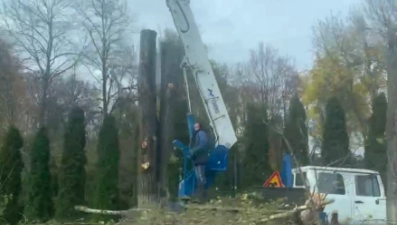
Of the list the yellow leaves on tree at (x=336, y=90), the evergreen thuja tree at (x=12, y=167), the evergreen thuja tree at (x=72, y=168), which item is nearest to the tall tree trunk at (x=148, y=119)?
the evergreen thuja tree at (x=72, y=168)

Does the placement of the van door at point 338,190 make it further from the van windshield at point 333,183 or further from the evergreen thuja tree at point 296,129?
Answer: the evergreen thuja tree at point 296,129

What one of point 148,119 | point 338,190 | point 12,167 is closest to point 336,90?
point 12,167

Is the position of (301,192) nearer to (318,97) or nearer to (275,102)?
(318,97)

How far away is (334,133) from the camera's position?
17016 mm

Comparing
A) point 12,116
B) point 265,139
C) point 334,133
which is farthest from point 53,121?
point 334,133

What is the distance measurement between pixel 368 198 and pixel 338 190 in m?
0.62

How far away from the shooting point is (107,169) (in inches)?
612

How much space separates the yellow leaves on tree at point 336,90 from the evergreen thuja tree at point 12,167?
12485 millimetres

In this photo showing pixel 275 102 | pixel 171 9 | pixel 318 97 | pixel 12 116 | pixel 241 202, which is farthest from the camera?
pixel 275 102

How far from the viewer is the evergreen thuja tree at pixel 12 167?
1495 cm

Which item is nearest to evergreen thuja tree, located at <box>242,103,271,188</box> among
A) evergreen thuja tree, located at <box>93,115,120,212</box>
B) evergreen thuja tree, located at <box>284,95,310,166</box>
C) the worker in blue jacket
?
evergreen thuja tree, located at <box>284,95,310,166</box>

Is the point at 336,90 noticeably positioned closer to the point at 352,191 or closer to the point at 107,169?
the point at 107,169

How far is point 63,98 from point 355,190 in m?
19.1

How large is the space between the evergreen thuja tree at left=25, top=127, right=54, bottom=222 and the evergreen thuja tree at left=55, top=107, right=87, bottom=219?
0.31 meters
